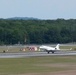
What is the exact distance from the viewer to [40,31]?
18875cm

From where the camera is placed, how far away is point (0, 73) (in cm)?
5181

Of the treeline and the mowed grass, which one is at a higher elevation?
the treeline

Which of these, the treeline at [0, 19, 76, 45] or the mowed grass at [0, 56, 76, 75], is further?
the treeline at [0, 19, 76, 45]

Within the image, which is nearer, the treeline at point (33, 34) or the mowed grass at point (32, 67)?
the mowed grass at point (32, 67)

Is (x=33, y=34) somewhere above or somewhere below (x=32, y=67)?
above

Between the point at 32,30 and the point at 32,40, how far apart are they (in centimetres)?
617

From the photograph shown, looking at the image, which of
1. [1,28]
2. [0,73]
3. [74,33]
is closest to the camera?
[0,73]

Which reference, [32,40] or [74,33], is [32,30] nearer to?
[32,40]

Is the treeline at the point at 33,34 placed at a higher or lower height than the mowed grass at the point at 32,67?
higher

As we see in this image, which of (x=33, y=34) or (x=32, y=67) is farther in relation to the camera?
(x=33, y=34)

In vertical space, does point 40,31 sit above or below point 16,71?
above

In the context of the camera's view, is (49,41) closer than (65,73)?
No

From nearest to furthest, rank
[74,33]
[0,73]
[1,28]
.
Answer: [0,73], [1,28], [74,33]

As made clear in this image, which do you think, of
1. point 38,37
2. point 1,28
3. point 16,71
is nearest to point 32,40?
point 38,37
